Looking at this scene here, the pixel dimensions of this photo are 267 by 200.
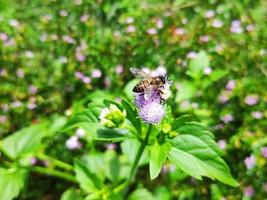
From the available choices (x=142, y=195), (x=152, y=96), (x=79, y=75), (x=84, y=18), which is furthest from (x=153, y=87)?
(x=84, y=18)

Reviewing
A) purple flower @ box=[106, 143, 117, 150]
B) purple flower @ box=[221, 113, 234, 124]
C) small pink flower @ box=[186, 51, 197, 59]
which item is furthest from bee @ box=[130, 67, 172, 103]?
small pink flower @ box=[186, 51, 197, 59]

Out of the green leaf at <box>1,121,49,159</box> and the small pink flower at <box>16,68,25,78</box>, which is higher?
Answer: the small pink flower at <box>16,68,25,78</box>

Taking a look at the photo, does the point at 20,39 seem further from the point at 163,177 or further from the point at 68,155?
the point at 163,177

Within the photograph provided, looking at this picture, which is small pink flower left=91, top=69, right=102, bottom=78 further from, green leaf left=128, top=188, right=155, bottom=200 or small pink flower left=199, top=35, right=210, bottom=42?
green leaf left=128, top=188, right=155, bottom=200

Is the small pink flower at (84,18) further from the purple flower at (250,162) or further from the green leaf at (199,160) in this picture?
the green leaf at (199,160)

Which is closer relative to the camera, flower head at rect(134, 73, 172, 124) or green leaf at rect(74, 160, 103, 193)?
flower head at rect(134, 73, 172, 124)

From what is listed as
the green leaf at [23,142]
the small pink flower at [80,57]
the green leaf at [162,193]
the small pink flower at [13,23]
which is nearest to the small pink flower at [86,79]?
the small pink flower at [80,57]

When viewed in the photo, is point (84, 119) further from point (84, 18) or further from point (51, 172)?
point (84, 18)
